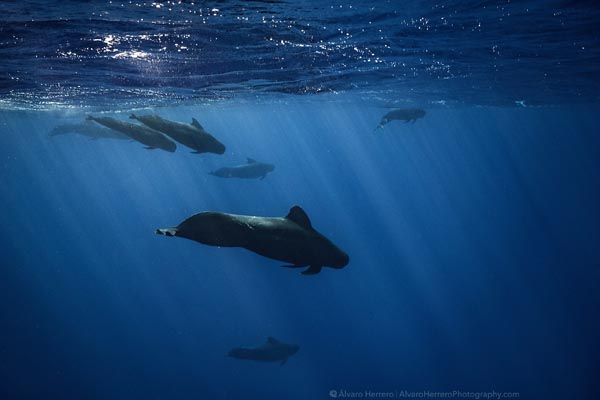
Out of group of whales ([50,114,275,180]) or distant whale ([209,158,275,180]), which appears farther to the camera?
distant whale ([209,158,275,180])

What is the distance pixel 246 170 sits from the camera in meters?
26.0

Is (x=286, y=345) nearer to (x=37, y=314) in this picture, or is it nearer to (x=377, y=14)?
(x=377, y=14)

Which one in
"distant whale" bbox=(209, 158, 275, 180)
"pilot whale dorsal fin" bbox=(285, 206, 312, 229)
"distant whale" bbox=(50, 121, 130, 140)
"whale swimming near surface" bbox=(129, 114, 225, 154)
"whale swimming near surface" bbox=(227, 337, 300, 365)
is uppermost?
"distant whale" bbox=(50, 121, 130, 140)

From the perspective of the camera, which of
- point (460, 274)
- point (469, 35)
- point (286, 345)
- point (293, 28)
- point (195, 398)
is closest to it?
point (293, 28)

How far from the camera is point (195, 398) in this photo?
2805cm

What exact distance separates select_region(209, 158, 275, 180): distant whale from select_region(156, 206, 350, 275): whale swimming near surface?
2017 cm

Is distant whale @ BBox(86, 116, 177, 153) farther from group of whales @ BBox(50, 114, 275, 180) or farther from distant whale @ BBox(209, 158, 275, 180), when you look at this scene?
distant whale @ BBox(209, 158, 275, 180)

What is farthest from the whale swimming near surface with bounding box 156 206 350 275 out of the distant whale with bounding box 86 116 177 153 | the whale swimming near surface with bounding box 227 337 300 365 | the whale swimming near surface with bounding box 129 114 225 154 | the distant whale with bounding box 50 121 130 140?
the distant whale with bounding box 50 121 130 140

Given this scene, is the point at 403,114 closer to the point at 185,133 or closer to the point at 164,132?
the point at 185,133

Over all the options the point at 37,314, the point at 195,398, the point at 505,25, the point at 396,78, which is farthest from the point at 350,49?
the point at 37,314

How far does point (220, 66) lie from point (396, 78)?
31.6 ft

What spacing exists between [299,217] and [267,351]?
50.1 feet

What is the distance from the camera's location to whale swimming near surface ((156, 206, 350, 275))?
4227mm

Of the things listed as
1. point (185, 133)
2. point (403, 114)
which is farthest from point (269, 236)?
point (403, 114)
